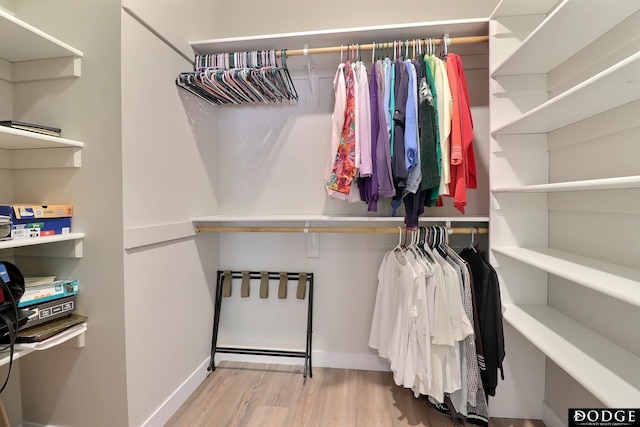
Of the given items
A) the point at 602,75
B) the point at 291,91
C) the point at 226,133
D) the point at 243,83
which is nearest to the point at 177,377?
the point at 226,133

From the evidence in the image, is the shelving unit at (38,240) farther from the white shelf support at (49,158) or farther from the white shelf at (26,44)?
the white shelf at (26,44)

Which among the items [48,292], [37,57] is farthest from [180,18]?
[48,292]

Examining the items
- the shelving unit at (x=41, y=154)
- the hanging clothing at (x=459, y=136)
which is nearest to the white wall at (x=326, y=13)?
the hanging clothing at (x=459, y=136)

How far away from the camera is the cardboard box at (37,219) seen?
1126 millimetres

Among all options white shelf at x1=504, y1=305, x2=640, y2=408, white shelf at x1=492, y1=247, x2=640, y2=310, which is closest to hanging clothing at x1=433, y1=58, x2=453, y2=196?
white shelf at x1=492, y1=247, x2=640, y2=310

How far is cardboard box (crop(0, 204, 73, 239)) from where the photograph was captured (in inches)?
44.3

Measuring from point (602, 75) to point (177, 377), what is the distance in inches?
91.7

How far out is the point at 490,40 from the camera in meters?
1.54

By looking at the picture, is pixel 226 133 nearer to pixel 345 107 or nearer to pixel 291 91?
pixel 291 91

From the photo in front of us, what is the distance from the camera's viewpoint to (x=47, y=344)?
1170mm

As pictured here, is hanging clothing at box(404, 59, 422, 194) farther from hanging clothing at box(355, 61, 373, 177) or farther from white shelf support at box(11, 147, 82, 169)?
white shelf support at box(11, 147, 82, 169)

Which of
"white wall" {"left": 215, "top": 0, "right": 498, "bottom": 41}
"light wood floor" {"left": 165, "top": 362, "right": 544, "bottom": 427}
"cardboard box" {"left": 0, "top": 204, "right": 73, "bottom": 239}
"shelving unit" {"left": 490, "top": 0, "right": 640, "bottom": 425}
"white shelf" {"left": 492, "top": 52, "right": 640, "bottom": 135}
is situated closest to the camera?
"white shelf" {"left": 492, "top": 52, "right": 640, "bottom": 135}

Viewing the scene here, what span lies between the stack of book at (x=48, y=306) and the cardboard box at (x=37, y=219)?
0.74 ft

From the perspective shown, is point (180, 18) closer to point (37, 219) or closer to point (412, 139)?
point (37, 219)
